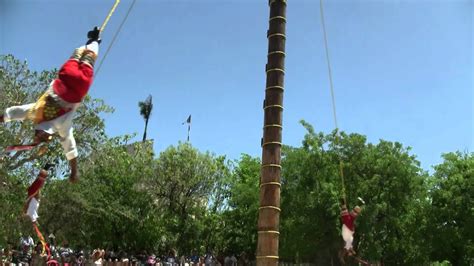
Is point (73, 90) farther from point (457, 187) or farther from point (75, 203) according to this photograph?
point (457, 187)

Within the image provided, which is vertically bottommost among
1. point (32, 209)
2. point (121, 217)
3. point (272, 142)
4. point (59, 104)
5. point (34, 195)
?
point (32, 209)

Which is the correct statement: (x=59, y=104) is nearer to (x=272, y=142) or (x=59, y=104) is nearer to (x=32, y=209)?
(x=32, y=209)

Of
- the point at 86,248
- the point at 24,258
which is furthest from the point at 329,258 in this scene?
the point at 86,248

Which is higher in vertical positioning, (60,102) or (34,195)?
(60,102)

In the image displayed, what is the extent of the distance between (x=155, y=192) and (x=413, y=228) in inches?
630

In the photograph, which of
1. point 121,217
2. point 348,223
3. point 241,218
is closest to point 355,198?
point 241,218

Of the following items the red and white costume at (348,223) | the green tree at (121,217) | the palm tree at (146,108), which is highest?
the palm tree at (146,108)

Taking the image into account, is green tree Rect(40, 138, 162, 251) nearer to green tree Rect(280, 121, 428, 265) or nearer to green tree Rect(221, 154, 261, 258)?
green tree Rect(221, 154, 261, 258)

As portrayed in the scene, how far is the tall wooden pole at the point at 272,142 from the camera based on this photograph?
680 centimetres

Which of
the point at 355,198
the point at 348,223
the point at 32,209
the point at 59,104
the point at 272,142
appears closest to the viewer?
the point at 59,104

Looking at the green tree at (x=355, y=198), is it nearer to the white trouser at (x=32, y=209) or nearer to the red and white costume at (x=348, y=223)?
the red and white costume at (x=348, y=223)

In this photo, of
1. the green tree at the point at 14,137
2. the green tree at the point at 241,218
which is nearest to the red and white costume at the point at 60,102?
the green tree at the point at 14,137

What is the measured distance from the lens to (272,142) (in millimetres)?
7078

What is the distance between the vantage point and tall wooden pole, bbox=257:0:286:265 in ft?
22.3
